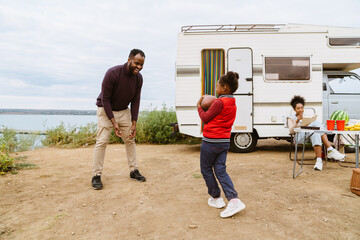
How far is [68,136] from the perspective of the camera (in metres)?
8.70

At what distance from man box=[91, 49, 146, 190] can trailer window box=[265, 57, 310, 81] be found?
3.62 meters

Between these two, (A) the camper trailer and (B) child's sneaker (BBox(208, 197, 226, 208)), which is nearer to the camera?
(B) child's sneaker (BBox(208, 197, 226, 208))

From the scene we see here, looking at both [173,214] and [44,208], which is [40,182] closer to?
[44,208]

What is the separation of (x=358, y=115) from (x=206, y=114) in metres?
5.55

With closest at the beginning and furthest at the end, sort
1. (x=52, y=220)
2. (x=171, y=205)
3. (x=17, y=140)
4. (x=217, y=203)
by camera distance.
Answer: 1. (x=52, y=220)
2. (x=217, y=203)
3. (x=171, y=205)
4. (x=17, y=140)

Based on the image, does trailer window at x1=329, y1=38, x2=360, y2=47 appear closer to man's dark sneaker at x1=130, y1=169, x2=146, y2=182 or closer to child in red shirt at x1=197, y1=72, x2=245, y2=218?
child in red shirt at x1=197, y1=72, x2=245, y2=218

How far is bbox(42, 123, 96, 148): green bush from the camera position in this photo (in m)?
8.50

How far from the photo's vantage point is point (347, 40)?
627 cm

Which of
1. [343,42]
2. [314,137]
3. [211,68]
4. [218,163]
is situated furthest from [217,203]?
[343,42]

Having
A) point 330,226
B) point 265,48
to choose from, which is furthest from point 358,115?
point 330,226

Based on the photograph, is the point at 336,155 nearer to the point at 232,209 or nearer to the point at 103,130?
the point at 232,209

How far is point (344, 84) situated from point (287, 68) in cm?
158

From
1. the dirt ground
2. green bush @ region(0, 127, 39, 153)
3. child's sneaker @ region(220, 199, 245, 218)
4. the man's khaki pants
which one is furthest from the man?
green bush @ region(0, 127, 39, 153)

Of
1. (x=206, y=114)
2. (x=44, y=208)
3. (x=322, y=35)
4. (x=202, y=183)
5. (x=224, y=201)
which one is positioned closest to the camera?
(x=206, y=114)
